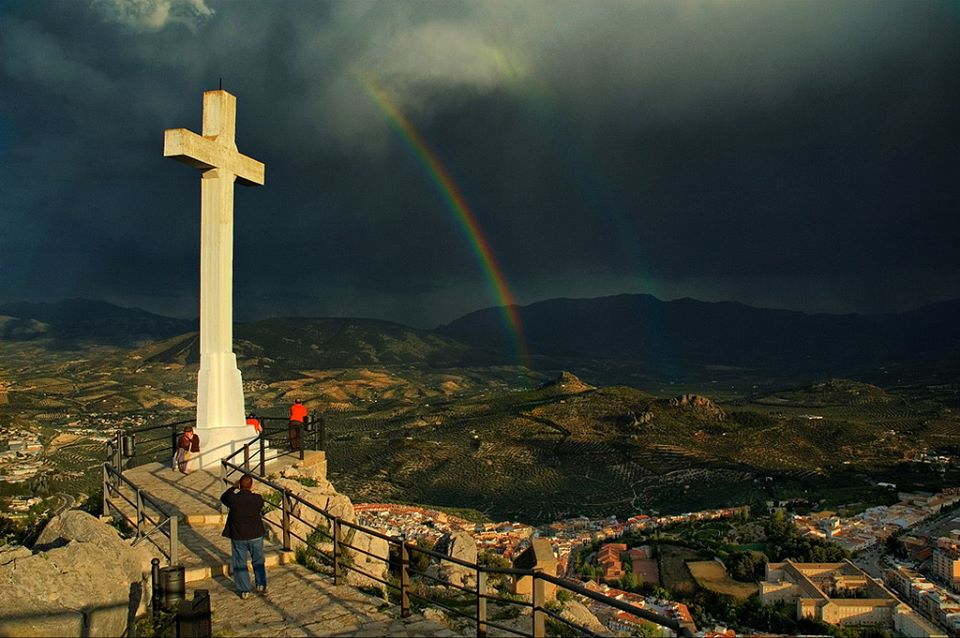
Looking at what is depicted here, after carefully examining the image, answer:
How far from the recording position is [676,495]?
142 ft

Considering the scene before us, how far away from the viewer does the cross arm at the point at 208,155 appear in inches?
530

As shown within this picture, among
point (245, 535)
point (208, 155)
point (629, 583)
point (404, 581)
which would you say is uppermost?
point (208, 155)

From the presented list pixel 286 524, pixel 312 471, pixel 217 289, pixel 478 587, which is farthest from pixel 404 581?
pixel 217 289

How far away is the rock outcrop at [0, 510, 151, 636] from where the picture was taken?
5309 mm

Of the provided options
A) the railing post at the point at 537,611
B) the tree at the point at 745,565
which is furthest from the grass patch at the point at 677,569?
the railing post at the point at 537,611

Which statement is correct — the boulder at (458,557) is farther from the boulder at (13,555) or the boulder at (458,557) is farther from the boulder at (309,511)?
the boulder at (13,555)

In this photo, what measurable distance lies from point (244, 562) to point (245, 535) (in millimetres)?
324

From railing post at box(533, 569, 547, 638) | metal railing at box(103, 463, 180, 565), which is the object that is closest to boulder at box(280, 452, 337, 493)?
metal railing at box(103, 463, 180, 565)

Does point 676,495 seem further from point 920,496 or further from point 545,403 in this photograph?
point 545,403

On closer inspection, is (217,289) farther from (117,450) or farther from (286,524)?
(286,524)

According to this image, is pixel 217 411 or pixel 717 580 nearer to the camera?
pixel 217 411

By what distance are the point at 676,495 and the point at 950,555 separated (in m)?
19.8

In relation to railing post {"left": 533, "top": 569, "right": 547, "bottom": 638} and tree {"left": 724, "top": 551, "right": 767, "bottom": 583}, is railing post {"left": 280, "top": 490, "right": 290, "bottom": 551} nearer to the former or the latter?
railing post {"left": 533, "top": 569, "right": 547, "bottom": 638}

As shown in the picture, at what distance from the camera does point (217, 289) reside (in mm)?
14453
